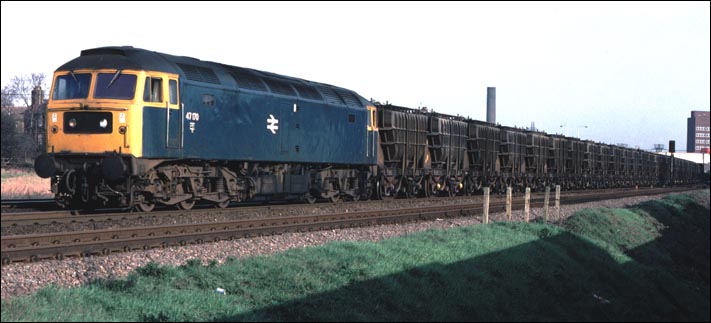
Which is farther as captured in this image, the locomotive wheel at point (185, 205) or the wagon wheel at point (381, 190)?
the wagon wheel at point (381, 190)

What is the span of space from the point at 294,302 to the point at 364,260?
2.80 metres

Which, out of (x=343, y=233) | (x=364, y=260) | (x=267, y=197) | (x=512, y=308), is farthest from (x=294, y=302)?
(x=267, y=197)

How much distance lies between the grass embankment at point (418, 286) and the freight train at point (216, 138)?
6144mm

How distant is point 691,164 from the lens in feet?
315

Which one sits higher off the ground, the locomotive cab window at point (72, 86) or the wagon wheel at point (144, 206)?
the locomotive cab window at point (72, 86)

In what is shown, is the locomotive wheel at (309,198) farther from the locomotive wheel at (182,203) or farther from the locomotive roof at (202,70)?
the locomotive wheel at (182,203)

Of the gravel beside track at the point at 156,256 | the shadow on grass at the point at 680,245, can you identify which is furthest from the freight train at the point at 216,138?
the shadow on grass at the point at 680,245

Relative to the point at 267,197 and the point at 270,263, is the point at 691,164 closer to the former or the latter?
the point at 267,197

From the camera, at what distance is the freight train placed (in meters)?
15.7

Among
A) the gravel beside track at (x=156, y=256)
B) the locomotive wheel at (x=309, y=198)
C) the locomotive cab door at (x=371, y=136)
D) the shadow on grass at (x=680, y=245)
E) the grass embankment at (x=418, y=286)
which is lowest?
the shadow on grass at (x=680, y=245)

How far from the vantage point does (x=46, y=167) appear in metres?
15.3

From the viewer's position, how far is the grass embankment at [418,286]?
8.24 metres

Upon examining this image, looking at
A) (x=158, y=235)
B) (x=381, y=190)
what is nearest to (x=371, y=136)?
(x=381, y=190)

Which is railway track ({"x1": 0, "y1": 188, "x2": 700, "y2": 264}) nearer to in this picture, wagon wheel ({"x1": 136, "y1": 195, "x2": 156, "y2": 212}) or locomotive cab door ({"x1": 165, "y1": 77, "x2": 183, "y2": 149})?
wagon wheel ({"x1": 136, "y1": 195, "x2": 156, "y2": 212})
